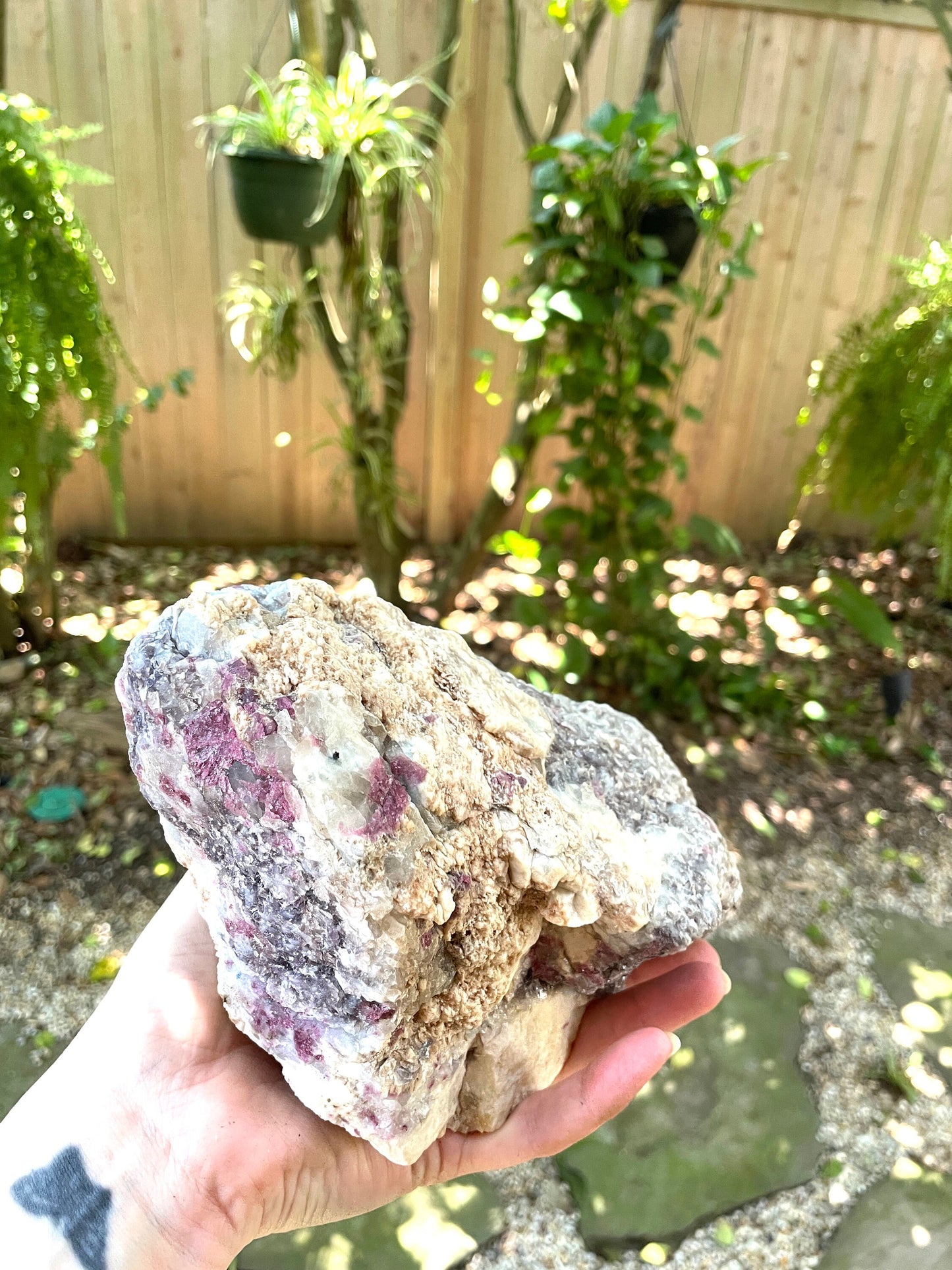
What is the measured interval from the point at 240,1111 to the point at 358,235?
232cm

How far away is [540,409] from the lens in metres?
2.70

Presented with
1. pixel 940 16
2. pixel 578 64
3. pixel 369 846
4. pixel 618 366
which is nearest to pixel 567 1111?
pixel 369 846

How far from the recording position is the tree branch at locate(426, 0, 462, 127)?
2494 millimetres

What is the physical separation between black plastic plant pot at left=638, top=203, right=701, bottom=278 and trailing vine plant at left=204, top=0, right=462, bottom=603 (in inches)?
23.9

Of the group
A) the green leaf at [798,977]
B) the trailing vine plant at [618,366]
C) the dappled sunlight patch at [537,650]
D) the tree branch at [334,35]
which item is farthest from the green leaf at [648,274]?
the green leaf at [798,977]

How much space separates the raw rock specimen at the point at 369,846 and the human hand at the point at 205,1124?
0.28 feet

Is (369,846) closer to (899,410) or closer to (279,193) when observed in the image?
(279,193)

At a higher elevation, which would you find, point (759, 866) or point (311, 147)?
point (311, 147)

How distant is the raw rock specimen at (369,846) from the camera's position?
947 mm

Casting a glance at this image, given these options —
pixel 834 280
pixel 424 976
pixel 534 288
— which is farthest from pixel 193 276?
pixel 424 976

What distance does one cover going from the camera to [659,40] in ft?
8.52

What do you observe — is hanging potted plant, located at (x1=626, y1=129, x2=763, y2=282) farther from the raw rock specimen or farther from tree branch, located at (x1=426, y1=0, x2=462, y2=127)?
the raw rock specimen

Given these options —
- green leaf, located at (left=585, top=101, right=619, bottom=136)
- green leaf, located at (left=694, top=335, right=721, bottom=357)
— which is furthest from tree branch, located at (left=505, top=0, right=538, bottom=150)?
green leaf, located at (left=694, top=335, right=721, bottom=357)

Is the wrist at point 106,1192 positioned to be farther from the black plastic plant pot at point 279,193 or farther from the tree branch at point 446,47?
the tree branch at point 446,47
